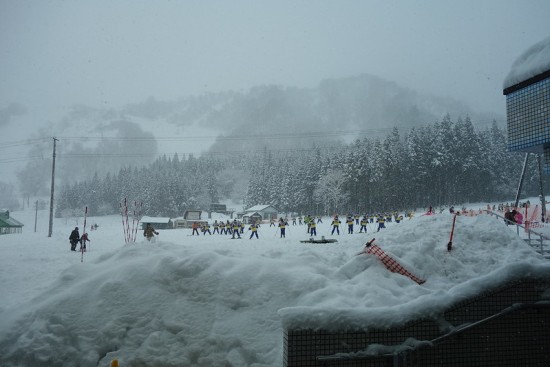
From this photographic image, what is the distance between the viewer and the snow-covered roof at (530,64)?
64.3 feet

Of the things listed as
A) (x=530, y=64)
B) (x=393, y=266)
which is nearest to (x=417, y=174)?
(x=530, y=64)

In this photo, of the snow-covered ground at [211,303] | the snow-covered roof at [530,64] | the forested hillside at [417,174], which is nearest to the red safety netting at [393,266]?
the snow-covered ground at [211,303]

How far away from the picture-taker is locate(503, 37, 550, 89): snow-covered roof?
19609 millimetres

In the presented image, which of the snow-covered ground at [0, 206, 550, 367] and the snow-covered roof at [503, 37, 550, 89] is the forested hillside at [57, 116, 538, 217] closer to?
the snow-covered roof at [503, 37, 550, 89]

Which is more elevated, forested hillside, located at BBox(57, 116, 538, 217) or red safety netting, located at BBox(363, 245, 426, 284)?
forested hillside, located at BBox(57, 116, 538, 217)

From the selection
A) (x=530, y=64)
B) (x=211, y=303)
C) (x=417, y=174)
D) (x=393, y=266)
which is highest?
(x=530, y=64)

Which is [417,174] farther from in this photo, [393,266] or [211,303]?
[211,303]

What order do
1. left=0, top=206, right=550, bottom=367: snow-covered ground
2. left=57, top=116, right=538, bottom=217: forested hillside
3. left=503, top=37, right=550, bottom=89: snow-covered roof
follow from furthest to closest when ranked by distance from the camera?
1. left=57, top=116, right=538, bottom=217: forested hillside
2. left=503, top=37, right=550, bottom=89: snow-covered roof
3. left=0, top=206, right=550, bottom=367: snow-covered ground


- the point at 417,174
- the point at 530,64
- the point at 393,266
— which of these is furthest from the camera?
the point at 417,174

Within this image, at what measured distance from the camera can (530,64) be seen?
20.5 m

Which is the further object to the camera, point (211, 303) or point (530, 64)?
point (530, 64)

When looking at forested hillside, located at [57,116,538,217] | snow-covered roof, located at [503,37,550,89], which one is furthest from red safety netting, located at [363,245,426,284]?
forested hillside, located at [57,116,538,217]

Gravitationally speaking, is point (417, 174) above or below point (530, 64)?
below

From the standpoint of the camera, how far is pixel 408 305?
16.5ft
